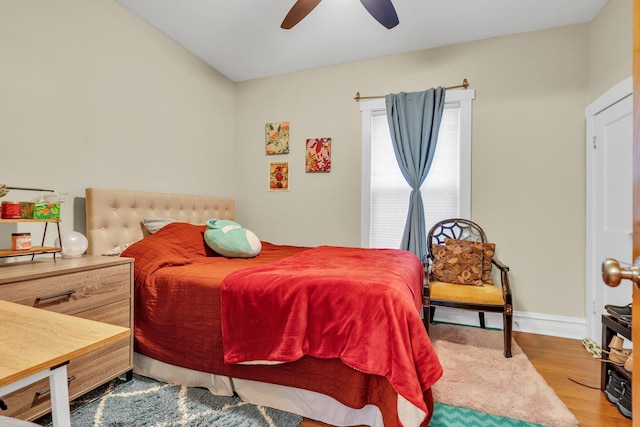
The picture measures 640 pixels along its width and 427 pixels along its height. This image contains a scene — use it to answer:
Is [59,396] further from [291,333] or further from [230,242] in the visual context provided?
[230,242]

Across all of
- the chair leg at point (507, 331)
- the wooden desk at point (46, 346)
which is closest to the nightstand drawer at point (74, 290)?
the wooden desk at point (46, 346)

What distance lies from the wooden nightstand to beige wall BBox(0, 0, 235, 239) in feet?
2.41

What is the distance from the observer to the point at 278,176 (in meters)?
3.72

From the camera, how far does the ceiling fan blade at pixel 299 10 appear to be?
82.0 inches

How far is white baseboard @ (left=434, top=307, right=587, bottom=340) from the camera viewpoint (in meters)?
2.73

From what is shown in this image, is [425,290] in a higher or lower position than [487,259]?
lower

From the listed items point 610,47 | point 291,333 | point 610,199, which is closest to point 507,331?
point 610,199

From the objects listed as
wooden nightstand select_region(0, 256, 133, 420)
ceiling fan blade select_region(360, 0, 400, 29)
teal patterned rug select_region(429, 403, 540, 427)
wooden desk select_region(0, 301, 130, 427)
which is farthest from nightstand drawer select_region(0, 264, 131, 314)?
ceiling fan blade select_region(360, 0, 400, 29)

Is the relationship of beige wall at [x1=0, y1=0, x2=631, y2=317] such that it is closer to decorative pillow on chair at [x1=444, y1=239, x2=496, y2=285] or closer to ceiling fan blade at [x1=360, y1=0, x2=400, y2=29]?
decorative pillow on chair at [x1=444, y1=239, x2=496, y2=285]

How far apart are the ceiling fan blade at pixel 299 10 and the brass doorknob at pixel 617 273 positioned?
2.20m

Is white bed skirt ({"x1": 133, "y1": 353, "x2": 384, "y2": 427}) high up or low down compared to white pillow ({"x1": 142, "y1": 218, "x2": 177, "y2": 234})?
down

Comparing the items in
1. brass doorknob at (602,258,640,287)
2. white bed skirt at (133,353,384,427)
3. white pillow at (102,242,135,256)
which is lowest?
white bed skirt at (133,353,384,427)

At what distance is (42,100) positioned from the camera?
1995 mm

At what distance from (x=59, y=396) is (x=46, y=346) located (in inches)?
5.9
